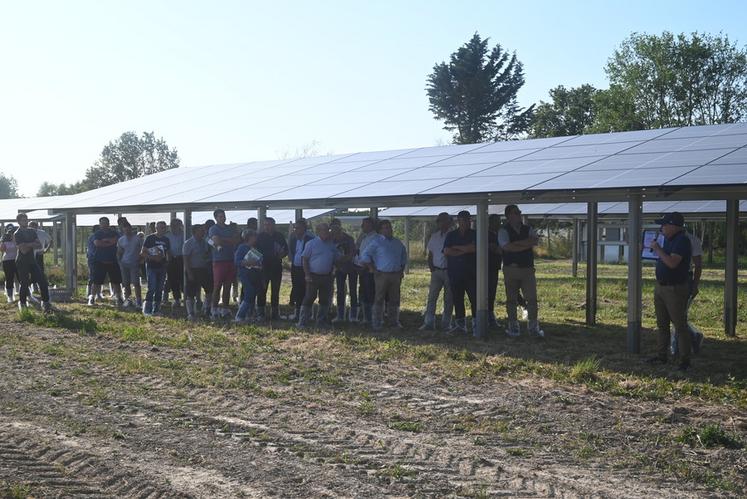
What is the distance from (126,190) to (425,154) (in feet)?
26.9

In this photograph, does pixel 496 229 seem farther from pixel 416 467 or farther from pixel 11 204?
pixel 11 204

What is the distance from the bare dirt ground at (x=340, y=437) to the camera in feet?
17.4

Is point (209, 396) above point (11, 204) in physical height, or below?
below

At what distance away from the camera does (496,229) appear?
12695mm

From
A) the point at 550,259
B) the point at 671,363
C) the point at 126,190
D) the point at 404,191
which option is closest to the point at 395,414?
the point at 671,363

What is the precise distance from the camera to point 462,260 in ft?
39.8

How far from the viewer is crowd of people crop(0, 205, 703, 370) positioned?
11.6 metres

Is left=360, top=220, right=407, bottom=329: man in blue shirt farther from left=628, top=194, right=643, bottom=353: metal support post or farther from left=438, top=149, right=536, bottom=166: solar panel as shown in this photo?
left=628, top=194, right=643, bottom=353: metal support post

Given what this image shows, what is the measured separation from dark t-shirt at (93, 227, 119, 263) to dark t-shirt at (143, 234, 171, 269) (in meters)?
1.55

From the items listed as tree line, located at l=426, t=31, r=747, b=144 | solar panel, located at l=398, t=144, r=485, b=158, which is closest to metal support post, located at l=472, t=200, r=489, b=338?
solar panel, located at l=398, t=144, r=485, b=158

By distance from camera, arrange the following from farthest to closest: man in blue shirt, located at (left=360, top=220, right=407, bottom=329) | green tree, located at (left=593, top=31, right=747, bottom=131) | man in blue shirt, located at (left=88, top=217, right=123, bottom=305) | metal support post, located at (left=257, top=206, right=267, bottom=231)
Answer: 1. green tree, located at (left=593, top=31, right=747, bottom=131)
2. man in blue shirt, located at (left=88, top=217, right=123, bottom=305)
3. metal support post, located at (left=257, top=206, right=267, bottom=231)
4. man in blue shirt, located at (left=360, top=220, right=407, bottom=329)

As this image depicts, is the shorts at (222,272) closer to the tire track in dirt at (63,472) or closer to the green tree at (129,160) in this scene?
the tire track in dirt at (63,472)

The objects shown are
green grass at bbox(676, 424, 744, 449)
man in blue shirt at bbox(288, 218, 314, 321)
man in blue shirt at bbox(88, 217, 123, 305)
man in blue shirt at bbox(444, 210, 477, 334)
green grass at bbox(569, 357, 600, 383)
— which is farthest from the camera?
man in blue shirt at bbox(88, 217, 123, 305)

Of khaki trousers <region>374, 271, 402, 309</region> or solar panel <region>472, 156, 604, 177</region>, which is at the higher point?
solar panel <region>472, 156, 604, 177</region>
